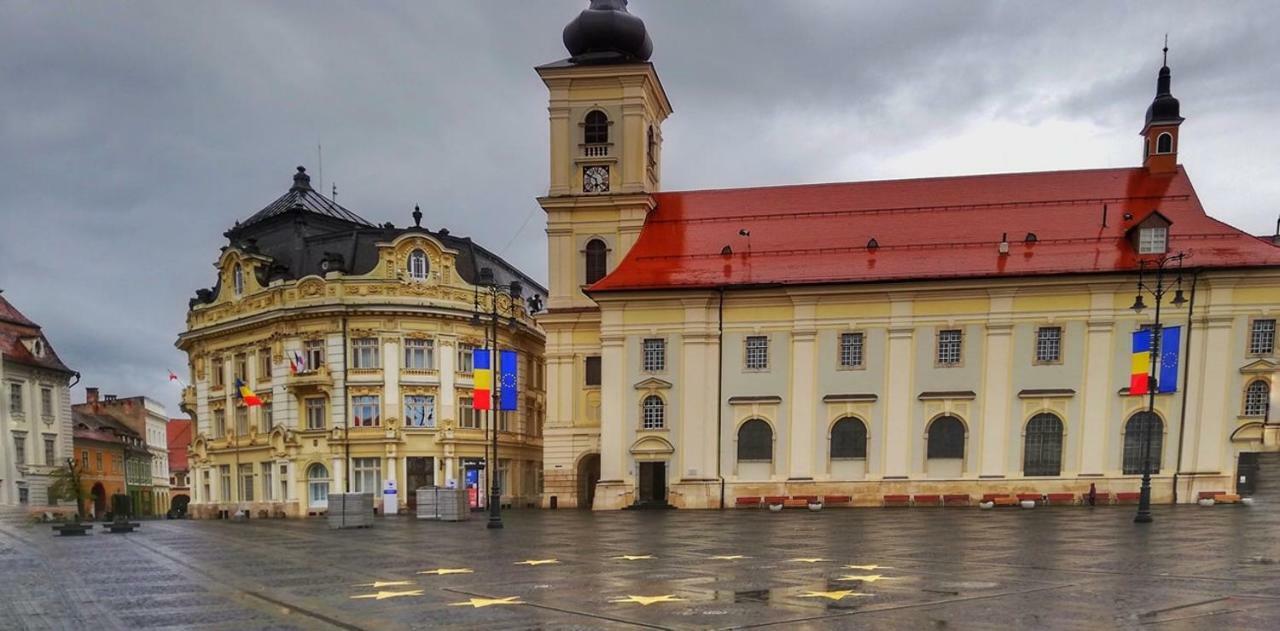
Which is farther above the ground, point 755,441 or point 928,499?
point 755,441

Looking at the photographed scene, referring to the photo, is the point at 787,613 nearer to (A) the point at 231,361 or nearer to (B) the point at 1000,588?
(B) the point at 1000,588

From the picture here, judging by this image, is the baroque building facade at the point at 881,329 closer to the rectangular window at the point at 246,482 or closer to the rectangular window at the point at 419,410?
the rectangular window at the point at 419,410

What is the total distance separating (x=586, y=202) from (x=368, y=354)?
15787 mm

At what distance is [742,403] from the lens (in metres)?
40.7

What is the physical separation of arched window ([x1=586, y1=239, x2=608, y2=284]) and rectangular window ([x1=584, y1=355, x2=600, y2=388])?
174 inches

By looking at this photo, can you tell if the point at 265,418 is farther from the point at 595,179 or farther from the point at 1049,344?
the point at 1049,344

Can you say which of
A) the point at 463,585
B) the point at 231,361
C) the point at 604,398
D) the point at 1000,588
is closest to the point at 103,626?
the point at 463,585

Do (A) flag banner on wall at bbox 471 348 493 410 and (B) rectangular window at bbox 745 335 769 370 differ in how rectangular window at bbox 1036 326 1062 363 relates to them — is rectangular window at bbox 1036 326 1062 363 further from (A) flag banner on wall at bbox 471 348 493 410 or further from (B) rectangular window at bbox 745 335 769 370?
(A) flag banner on wall at bbox 471 348 493 410

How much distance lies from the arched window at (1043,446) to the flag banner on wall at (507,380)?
2483 centimetres

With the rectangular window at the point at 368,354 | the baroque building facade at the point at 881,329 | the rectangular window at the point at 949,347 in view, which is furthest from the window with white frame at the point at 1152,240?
the rectangular window at the point at 368,354

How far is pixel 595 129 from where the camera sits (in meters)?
45.4

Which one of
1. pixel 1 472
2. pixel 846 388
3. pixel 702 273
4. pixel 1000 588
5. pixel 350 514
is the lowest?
pixel 1 472

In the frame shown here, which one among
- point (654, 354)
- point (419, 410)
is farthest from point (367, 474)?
point (654, 354)

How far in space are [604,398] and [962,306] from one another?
18587 millimetres
